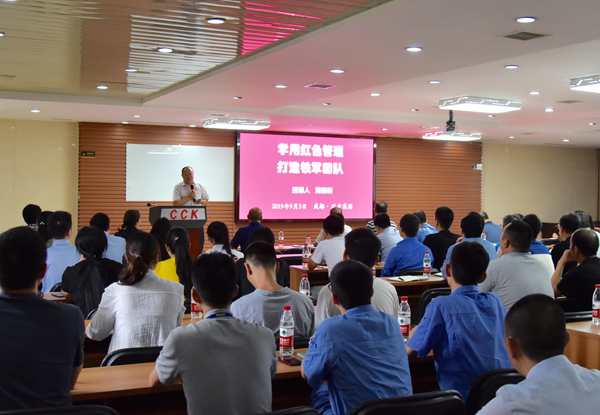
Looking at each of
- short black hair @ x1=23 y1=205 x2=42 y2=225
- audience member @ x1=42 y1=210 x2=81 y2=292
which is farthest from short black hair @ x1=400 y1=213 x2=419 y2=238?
short black hair @ x1=23 y1=205 x2=42 y2=225

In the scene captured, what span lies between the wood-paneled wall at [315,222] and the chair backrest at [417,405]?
374 inches

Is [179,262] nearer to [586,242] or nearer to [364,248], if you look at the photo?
[364,248]

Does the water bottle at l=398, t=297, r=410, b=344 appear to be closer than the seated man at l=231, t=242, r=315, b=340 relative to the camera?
No

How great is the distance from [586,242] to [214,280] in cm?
335

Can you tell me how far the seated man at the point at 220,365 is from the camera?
217cm

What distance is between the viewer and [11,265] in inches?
85.7

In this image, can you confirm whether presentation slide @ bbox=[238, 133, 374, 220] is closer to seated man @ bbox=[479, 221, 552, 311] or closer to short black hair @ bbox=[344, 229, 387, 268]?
seated man @ bbox=[479, 221, 552, 311]

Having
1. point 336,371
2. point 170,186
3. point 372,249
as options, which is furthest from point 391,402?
point 170,186

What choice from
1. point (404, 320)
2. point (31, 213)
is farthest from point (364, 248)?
point (31, 213)

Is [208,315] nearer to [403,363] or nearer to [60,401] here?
[60,401]

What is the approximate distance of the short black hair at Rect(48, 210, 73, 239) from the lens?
17.1 ft

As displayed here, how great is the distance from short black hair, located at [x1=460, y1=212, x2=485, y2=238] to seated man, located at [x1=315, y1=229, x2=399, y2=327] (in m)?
2.42

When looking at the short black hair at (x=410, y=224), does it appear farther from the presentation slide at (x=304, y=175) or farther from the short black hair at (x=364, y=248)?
the presentation slide at (x=304, y=175)

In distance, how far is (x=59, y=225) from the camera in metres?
5.25
